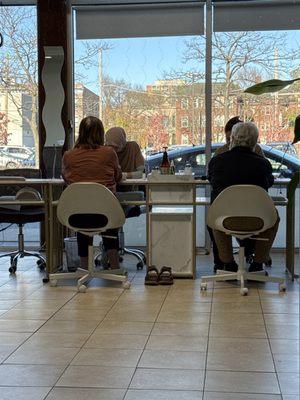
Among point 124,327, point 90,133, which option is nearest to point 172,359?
point 124,327

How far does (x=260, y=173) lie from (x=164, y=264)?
111 cm

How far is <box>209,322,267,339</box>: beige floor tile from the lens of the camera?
3453 millimetres

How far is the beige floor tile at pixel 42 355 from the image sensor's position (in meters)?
3.04

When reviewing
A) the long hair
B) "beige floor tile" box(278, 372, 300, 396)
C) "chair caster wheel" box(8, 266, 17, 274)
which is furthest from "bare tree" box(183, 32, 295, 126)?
"beige floor tile" box(278, 372, 300, 396)

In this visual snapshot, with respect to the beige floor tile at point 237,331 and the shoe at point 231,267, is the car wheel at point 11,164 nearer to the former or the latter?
the shoe at point 231,267

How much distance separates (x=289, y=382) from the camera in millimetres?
2730

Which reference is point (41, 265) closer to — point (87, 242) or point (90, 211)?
point (87, 242)

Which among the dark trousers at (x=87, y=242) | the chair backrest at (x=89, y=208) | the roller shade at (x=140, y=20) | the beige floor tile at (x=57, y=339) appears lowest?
the beige floor tile at (x=57, y=339)

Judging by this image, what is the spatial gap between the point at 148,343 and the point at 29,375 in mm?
Answer: 728

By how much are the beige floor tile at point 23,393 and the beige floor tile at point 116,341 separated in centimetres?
62

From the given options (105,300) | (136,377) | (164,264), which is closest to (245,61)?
(164,264)

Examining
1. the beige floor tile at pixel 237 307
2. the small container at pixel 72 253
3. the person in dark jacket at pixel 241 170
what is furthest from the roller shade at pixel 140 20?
the beige floor tile at pixel 237 307

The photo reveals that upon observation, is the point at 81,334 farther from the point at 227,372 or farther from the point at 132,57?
the point at 132,57

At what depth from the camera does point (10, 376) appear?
284 centimetres
